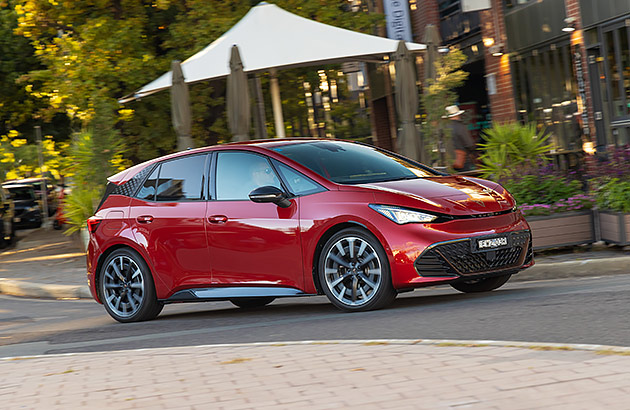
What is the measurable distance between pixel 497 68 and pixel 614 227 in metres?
12.2

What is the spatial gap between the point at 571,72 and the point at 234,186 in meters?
11.9

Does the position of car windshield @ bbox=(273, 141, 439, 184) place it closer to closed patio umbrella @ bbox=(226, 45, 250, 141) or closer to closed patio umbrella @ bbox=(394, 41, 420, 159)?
closed patio umbrella @ bbox=(394, 41, 420, 159)

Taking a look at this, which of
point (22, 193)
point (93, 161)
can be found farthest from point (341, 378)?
point (22, 193)

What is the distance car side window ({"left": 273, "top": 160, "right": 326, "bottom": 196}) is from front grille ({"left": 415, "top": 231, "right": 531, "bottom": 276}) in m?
1.12

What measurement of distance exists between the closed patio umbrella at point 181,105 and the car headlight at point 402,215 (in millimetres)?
7298

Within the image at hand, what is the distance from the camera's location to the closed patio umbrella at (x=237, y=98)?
1412cm

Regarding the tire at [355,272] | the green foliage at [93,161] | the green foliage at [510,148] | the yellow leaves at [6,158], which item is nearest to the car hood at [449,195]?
the tire at [355,272]

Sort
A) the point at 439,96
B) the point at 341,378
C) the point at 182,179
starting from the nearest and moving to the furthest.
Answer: the point at 341,378 < the point at 182,179 < the point at 439,96

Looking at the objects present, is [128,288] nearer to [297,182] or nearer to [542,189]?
[297,182]

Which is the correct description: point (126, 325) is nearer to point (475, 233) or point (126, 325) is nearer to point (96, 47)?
point (475, 233)

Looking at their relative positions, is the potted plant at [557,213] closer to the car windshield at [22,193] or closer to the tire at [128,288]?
the tire at [128,288]

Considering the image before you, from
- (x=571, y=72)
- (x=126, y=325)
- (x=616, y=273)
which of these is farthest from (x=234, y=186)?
(x=571, y=72)

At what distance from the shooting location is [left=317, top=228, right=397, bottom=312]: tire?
7941 millimetres

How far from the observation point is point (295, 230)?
27.1 ft
